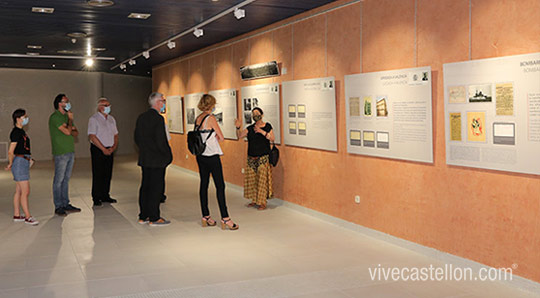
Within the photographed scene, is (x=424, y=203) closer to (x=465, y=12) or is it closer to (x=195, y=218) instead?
(x=465, y=12)

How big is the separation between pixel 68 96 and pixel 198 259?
15.5 m

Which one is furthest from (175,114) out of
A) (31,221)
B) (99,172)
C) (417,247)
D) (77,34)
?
(417,247)

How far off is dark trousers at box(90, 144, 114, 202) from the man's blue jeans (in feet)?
2.19

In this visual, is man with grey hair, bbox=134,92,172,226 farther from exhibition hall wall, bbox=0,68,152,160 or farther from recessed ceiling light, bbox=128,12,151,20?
exhibition hall wall, bbox=0,68,152,160

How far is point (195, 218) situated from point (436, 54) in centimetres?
413

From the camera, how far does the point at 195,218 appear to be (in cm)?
785

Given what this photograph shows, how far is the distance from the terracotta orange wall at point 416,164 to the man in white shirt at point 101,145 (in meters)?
2.77

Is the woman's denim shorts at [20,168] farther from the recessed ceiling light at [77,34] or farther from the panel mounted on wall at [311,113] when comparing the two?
the panel mounted on wall at [311,113]

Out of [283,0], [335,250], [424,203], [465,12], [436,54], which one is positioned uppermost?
[283,0]

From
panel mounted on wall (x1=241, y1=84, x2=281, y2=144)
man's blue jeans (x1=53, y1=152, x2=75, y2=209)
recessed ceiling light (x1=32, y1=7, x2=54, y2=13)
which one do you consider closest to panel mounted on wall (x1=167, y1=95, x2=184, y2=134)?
panel mounted on wall (x1=241, y1=84, x2=281, y2=144)

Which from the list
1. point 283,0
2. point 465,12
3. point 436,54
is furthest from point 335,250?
point 283,0

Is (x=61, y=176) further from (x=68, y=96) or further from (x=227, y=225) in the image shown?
(x=68, y=96)

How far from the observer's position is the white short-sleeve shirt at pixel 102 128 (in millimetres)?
8703

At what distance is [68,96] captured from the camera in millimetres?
19453
